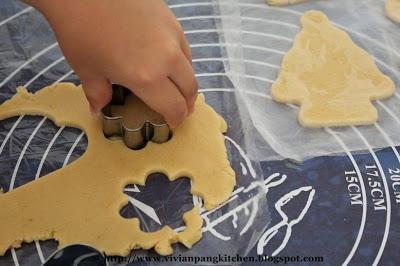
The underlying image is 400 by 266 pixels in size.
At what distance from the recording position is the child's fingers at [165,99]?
70cm

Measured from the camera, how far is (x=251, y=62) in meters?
0.91

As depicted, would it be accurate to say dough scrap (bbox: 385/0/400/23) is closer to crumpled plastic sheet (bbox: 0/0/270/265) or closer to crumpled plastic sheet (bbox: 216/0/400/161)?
crumpled plastic sheet (bbox: 216/0/400/161)

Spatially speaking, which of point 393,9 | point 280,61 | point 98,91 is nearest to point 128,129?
point 98,91

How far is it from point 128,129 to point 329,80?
304mm

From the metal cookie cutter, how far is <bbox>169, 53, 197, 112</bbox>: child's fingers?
51 mm

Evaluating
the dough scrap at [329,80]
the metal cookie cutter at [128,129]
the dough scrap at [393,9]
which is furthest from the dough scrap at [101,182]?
the dough scrap at [393,9]

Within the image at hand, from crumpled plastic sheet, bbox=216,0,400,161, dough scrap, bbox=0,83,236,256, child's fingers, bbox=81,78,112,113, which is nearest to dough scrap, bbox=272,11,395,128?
crumpled plastic sheet, bbox=216,0,400,161

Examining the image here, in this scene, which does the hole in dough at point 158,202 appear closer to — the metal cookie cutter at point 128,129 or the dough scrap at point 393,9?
the metal cookie cutter at point 128,129

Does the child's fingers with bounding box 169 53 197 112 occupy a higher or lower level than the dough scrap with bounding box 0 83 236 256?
higher

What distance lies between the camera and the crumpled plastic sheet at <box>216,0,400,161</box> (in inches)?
31.8

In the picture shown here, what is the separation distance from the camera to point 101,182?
2.39 feet

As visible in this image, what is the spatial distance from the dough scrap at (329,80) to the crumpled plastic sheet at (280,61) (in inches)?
0.6

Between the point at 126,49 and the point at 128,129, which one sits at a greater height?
the point at 126,49

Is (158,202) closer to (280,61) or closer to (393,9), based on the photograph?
(280,61)
